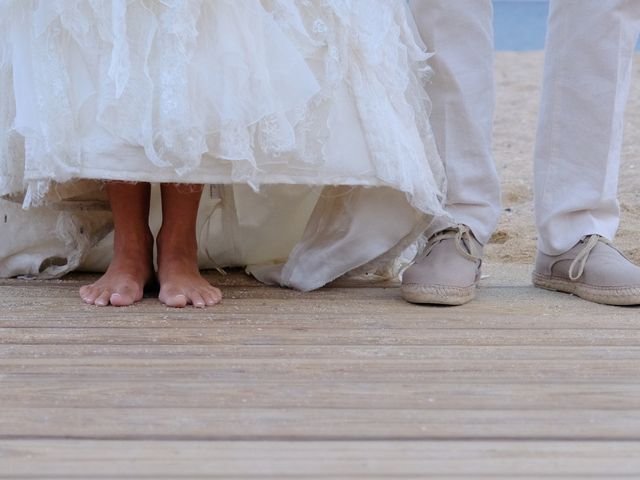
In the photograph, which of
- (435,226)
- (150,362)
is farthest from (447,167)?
(150,362)

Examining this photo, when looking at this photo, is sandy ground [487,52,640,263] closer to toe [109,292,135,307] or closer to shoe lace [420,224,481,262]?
shoe lace [420,224,481,262]

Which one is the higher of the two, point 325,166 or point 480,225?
point 325,166

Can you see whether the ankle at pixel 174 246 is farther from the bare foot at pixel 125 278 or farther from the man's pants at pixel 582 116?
the man's pants at pixel 582 116

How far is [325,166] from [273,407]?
0.71m

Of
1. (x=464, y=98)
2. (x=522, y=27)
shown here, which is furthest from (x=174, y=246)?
(x=522, y=27)

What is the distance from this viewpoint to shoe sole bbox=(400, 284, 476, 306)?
177 centimetres

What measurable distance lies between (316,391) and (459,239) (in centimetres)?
81

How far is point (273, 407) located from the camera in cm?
111

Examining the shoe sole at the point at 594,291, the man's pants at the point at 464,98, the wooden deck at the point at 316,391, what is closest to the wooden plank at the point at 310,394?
the wooden deck at the point at 316,391

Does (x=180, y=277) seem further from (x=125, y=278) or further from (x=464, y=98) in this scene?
(x=464, y=98)

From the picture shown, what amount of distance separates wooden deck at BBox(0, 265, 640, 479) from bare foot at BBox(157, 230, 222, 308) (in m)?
0.04

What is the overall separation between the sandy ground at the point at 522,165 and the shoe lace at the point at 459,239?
26.8 inches

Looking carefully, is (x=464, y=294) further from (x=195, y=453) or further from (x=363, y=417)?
(x=195, y=453)

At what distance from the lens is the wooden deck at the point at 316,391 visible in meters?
0.95
